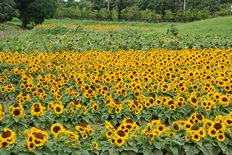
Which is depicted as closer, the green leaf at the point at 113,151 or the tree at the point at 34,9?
the green leaf at the point at 113,151

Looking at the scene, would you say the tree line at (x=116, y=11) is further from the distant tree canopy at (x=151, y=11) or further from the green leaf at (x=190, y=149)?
the green leaf at (x=190, y=149)

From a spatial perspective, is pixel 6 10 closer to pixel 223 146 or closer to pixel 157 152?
pixel 157 152

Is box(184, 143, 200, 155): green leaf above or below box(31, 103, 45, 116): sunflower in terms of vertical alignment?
below

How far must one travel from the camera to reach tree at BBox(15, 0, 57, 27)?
42344 mm

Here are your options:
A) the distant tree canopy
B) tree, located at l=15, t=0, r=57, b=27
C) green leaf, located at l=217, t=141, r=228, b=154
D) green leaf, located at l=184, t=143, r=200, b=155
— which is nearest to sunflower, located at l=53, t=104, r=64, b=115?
green leaf, located at l=184, t=143, r=200, b=155

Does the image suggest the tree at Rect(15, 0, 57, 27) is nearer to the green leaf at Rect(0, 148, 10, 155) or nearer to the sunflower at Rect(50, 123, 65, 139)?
the sunflower at Rect(50, 123, 65, 139)

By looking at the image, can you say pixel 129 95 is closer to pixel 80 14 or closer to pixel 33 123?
pixel 33 123

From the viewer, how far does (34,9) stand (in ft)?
139

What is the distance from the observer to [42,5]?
4238 cm

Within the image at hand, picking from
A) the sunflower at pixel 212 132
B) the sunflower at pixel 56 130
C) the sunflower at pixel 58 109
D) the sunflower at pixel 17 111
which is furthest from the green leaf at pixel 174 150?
the sunflower at pixel 17 111

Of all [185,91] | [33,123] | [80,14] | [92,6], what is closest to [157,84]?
[185,91]

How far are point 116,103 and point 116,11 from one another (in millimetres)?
54156

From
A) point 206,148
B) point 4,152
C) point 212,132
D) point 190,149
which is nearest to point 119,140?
point 190,149

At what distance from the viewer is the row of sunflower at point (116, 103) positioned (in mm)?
4434
